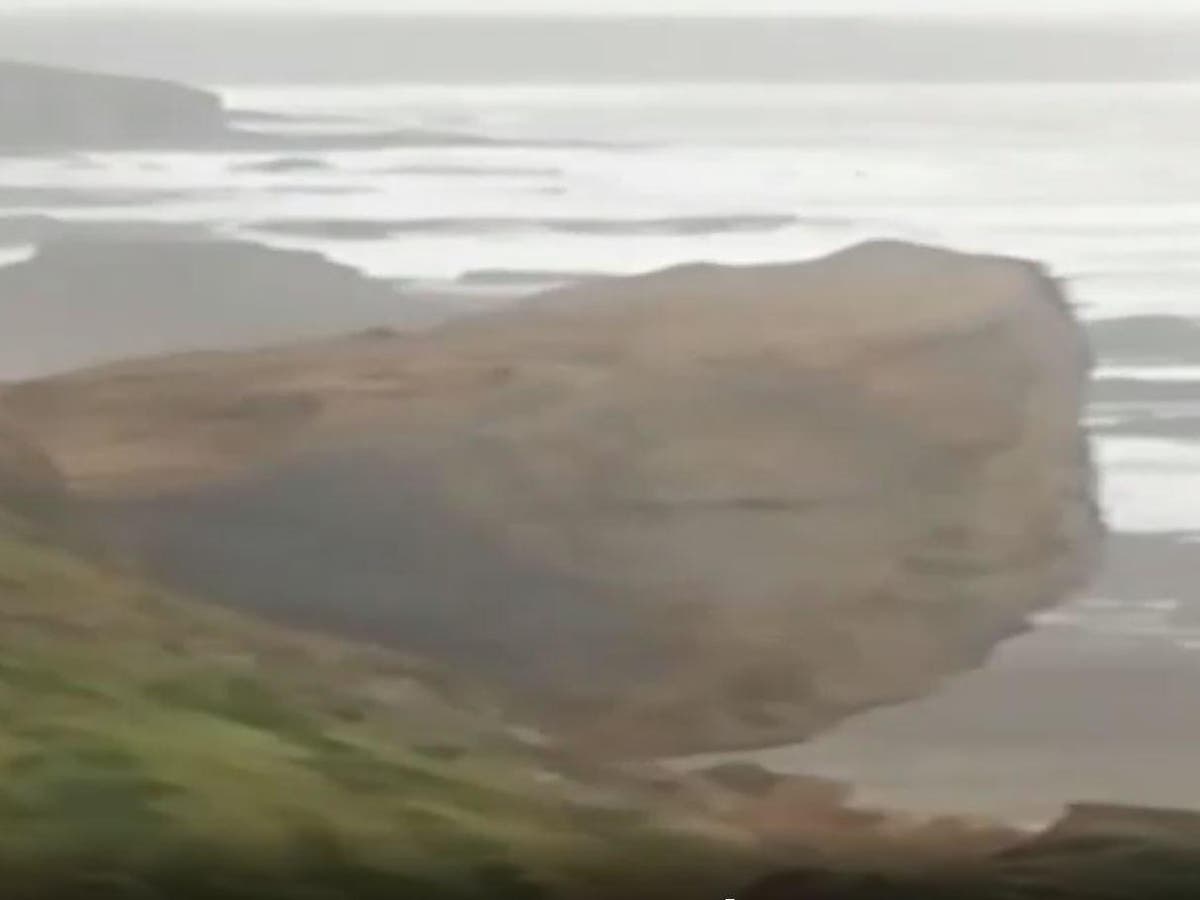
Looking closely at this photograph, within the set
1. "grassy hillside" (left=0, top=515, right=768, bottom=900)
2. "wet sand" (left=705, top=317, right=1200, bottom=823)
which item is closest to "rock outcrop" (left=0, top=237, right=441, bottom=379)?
"grassy hillside" (left=0, top=515, right=768, bottom=900)

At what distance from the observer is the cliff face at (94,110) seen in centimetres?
191

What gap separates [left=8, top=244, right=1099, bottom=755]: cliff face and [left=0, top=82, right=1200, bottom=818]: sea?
4 cm

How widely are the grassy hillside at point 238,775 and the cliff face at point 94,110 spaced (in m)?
0.35

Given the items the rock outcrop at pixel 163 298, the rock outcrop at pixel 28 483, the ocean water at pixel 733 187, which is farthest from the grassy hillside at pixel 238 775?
the ocean water at pixel 733 187

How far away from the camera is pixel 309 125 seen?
192 cm

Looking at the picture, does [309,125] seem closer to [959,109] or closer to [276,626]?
[276,626]

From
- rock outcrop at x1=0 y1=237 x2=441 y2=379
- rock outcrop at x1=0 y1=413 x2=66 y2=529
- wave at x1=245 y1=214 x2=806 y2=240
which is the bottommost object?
rock outcrop at x1=0 y1=413 x2=66 y2=529

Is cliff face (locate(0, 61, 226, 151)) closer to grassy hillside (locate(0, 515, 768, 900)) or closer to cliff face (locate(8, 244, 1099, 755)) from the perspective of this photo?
cliff face (locate(8, 244, 1099, 755))

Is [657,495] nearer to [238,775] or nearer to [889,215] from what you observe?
[889,215]

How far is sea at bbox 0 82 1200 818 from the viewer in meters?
1.91

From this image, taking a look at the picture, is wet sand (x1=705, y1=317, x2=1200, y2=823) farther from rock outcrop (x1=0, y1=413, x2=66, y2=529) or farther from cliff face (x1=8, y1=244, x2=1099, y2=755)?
rock outcrop (x1=0, y1=413, x2=66, y2=529)

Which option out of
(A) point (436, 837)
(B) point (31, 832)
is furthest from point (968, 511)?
(B) point (31, 832)

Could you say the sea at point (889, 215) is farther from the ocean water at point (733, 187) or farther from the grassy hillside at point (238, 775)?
the grassy hillside at point (238, 775)

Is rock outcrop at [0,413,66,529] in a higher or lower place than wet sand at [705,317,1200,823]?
higher
